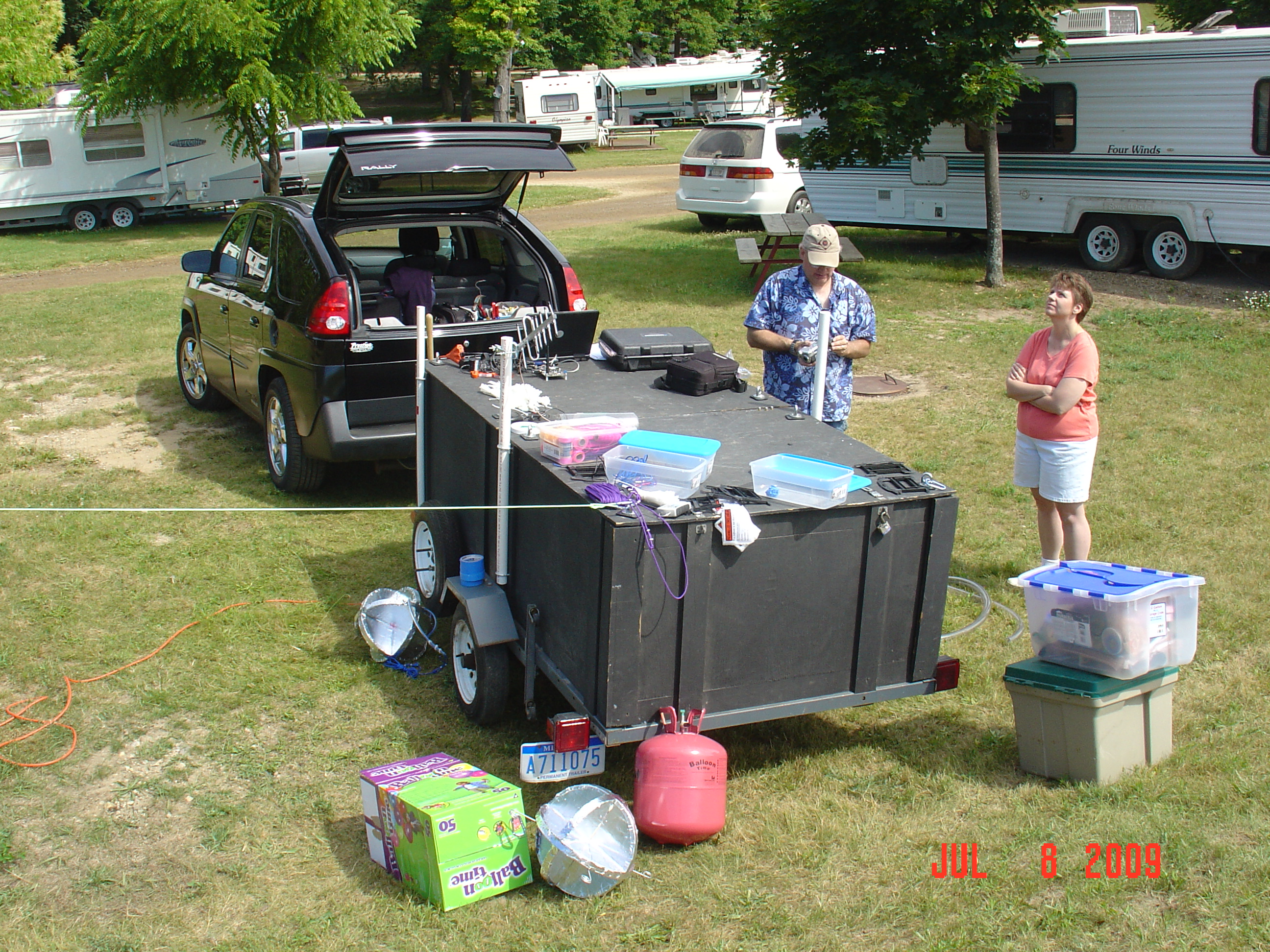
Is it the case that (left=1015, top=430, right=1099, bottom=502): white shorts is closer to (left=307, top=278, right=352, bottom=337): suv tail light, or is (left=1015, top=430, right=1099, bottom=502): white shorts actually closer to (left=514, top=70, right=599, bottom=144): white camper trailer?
(left=307, top=278, right=352, bottom=337): suv tail light

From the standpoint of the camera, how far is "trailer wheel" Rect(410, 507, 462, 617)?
16.1 feet

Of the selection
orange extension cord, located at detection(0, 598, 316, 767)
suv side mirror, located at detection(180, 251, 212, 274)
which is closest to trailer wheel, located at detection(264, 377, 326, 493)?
suv side mirror, located at detection(180, 251, 212, 274)

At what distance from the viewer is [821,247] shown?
17.2 ft

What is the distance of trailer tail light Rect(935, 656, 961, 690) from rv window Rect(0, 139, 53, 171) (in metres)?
21.3

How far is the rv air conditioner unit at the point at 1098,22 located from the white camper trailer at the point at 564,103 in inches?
979

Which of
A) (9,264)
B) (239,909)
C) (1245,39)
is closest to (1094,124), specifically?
(1245,39)

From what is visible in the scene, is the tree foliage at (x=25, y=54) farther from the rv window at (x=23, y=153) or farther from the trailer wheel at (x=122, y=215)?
the trailer wheel at (x=122, y=215)

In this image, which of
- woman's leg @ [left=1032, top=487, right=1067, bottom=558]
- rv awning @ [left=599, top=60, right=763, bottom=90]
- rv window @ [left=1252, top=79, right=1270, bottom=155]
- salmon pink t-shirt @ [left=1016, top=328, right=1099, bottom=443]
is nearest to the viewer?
salmon pink t-shirt @ [left=1016, top=328, right=1099, bottom=443]

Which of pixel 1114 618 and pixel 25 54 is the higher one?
pixel 25 54

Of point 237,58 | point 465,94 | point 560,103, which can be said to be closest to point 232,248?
point 237,58

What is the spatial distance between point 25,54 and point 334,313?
21122 millimetres

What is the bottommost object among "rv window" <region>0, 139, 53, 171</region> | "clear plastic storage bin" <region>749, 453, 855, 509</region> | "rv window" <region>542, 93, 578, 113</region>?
"clear plastic storage bin" <region>749, 453, 855, 509</region>

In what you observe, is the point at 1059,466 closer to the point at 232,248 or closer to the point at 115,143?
the point at 232,248
